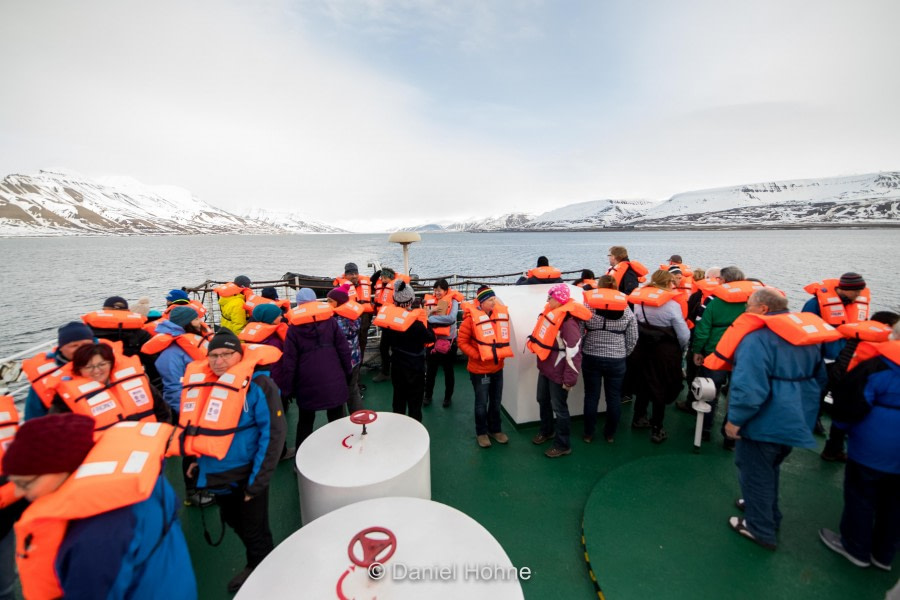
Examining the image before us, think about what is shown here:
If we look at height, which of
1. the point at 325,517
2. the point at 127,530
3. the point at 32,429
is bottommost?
the point at 325,517

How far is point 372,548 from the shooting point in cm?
178

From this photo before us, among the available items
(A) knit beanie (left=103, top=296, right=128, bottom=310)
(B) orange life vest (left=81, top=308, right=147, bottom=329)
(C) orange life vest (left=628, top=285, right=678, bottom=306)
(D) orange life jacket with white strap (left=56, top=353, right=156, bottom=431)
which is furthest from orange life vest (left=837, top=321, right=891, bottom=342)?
(A) knit beanie (left=103, top=296, right=128, bottom=310)

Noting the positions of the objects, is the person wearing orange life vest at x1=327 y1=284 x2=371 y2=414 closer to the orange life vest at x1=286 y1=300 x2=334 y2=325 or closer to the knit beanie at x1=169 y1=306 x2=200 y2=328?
the orange life vest at x1=286 y1=300 x2=334 y2=325

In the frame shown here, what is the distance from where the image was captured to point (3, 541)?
6.72 ft

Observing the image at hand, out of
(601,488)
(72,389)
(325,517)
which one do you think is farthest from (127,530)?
(601,488)

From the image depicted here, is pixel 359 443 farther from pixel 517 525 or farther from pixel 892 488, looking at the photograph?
pixel 892 488

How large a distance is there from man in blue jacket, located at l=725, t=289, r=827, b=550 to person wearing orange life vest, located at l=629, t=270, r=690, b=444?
1233 millimetres

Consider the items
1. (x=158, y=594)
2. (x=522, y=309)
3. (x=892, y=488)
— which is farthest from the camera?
(x=522, y=309)

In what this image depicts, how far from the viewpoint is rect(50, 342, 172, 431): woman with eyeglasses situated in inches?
98.9

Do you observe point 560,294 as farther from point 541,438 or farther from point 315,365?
point 315,365

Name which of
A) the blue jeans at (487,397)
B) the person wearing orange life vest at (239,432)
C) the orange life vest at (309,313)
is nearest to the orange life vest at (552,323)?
the blue jeans at (487,397)

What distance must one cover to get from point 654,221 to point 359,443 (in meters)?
220

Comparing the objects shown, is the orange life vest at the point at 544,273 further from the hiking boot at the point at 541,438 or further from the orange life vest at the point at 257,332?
the orange life vest at the point at 257,332

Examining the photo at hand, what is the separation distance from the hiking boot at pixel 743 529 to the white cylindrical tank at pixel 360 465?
240cm
